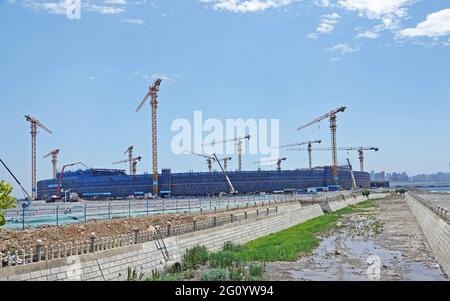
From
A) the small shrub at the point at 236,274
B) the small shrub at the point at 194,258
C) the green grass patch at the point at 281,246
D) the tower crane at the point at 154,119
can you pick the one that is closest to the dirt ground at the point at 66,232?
the small shrub at the point at 194,258

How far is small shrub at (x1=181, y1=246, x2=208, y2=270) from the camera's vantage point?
24453 mm

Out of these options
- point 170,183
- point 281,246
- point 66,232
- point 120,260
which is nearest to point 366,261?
point 281,246

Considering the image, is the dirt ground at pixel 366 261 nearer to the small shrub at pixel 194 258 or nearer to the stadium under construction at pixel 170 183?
the small shrub at pixel 194 258

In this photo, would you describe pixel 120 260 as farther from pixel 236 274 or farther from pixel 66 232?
pixel 66 232

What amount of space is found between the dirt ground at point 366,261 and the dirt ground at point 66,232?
33.3 ft

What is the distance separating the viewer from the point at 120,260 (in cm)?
1952

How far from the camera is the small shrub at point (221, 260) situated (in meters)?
25.3

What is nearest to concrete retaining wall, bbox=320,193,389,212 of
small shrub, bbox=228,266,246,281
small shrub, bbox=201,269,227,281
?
small shrub, bbox=228,266,246,281

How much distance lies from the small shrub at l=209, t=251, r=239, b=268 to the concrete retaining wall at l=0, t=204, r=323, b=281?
4.94ft

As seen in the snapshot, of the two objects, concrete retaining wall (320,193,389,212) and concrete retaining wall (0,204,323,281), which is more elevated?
concrete retaining wall (0,204,323,281)

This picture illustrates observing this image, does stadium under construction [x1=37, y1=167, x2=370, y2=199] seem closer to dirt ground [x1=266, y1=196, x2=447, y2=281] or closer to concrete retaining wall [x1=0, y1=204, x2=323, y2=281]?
dirt ground [x1=266, y1=196, x2=447, y2=281]

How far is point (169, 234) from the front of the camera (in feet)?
81.3

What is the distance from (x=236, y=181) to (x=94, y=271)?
386 feet

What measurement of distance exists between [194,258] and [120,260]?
629 centimetres
